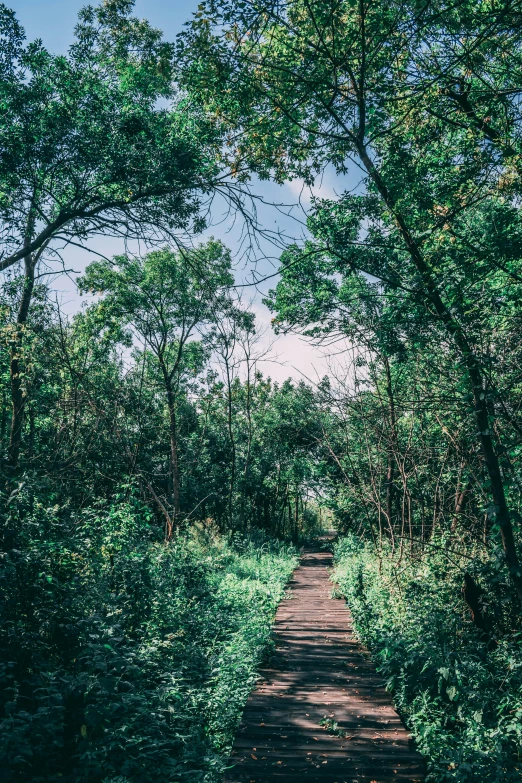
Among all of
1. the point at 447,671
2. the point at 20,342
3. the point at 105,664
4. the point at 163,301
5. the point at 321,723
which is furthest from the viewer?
the point at 163,301

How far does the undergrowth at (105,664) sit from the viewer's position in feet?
12.5

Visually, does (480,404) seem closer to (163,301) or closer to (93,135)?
(93,135)

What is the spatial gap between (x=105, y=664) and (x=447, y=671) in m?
3.24

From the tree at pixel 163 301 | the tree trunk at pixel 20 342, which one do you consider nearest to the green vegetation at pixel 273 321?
the tree trunk at pixel 20 342

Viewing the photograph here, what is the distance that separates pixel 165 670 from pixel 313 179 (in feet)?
18.6

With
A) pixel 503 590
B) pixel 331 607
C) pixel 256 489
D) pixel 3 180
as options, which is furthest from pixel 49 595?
pixel 256 489

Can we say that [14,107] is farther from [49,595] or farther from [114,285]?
[114,285]

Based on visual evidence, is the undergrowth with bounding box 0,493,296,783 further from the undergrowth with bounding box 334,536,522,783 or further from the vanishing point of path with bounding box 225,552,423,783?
the undergrowth with bounding box 334,536,522,783

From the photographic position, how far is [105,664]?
3.99 m

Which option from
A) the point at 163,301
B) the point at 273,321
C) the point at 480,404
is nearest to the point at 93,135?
the point at 273,321

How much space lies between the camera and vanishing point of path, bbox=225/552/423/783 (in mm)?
4168

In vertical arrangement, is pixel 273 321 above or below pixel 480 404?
above

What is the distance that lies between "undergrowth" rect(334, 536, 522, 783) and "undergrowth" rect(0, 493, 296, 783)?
5.84 ft

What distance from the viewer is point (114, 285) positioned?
18.8 meters
